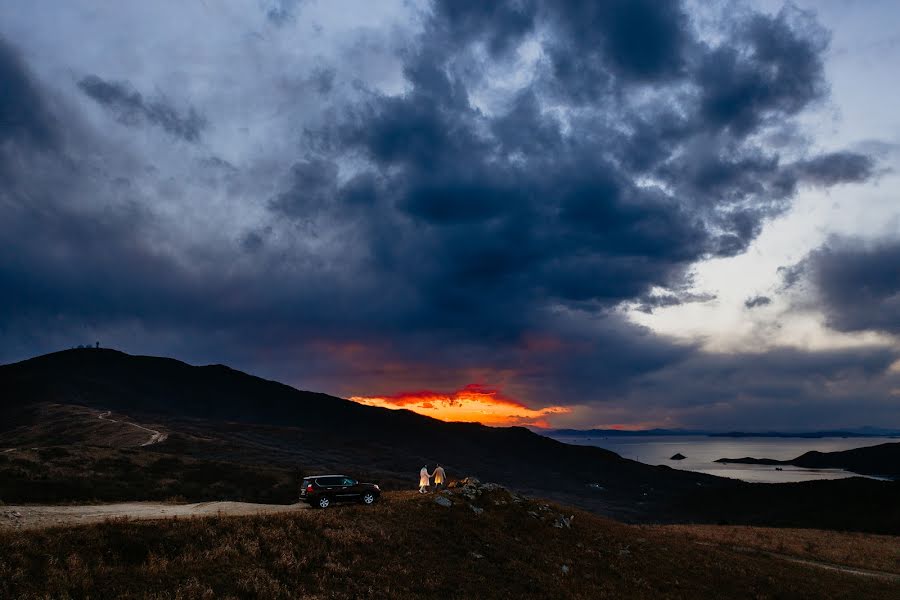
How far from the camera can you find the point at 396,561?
872 inches

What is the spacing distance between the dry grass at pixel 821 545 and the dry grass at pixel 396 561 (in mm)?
8294

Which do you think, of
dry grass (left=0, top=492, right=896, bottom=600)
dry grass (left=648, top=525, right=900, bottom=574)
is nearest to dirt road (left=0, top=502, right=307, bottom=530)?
dry grass (left=0, top=492, right=896, bottom=600)

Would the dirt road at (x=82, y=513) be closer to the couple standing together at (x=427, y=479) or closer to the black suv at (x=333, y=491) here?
the black suv at (x=333, y=491)

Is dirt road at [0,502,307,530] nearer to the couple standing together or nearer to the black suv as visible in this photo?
the black suv

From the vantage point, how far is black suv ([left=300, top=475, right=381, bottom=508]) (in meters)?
32.2

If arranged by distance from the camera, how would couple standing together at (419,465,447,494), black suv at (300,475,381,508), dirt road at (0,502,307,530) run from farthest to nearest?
couple standing together at (419,465,447,494) < black suv at (300,475,381,508) < dirt road at (0,502,307,530)

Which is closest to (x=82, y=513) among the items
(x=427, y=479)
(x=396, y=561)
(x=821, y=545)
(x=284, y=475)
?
(x=396, y=561)

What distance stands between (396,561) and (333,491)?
1153 cm

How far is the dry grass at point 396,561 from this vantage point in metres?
16.4

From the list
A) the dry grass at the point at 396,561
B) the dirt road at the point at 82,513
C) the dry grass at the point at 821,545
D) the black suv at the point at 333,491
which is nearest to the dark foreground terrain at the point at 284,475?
the dirt road at the point at 82,513

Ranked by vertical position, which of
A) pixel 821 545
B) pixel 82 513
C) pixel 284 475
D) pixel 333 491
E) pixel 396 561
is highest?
pixel 333 491

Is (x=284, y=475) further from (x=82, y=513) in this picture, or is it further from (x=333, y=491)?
(x=82, y=513)

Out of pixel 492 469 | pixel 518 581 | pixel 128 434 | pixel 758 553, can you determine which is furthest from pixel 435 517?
pixel 492 469

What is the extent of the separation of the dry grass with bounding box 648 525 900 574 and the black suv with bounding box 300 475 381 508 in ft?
103
